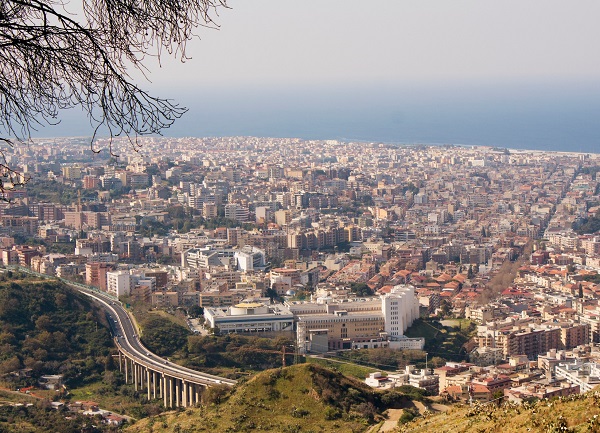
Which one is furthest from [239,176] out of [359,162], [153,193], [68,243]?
[68,243]

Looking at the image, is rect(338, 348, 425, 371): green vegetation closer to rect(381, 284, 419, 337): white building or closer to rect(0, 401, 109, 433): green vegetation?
rect(381, 284, 419, 337): white building

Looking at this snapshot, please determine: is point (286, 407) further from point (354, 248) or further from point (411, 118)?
point (411, 118)

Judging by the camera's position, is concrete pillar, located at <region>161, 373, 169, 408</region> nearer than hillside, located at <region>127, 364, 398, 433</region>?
No

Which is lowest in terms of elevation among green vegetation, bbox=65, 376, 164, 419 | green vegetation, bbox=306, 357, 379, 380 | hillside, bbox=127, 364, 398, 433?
green vegetation, bbox=306, 357, 379, 380

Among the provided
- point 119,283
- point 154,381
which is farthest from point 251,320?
point 119,283

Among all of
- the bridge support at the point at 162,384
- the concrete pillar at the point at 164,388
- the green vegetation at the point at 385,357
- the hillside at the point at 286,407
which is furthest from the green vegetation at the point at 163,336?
the hillside at the point at 286,407

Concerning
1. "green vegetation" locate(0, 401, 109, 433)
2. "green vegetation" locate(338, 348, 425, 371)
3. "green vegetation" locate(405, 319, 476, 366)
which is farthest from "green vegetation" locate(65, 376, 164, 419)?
"green vegetation" locate(405, 319, 476, 366)
